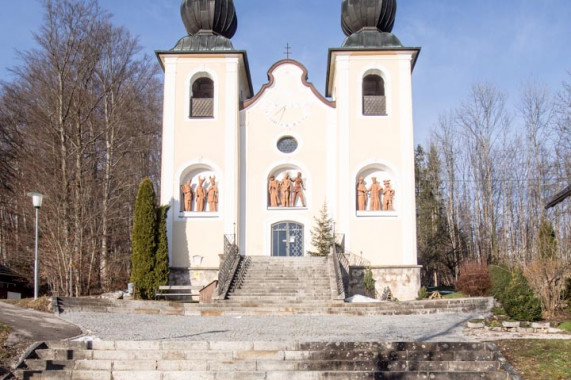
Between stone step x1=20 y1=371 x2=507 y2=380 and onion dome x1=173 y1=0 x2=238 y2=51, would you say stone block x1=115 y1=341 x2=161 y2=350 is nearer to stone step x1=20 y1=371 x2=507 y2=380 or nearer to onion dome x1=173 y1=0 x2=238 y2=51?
stone step x1=20 y1=371 x2=507 y2=380

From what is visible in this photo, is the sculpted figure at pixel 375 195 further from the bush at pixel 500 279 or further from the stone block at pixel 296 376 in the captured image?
the stone block at pixel 296 376

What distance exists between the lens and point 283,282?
67.4 feet

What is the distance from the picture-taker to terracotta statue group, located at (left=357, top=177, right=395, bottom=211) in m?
24.2

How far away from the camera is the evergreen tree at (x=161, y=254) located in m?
21.9

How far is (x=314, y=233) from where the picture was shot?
24344 mm

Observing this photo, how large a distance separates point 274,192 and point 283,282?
5.36 meters

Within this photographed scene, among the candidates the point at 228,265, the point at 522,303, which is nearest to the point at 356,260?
the point at 228,265

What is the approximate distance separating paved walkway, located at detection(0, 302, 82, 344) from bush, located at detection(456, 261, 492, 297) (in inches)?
521

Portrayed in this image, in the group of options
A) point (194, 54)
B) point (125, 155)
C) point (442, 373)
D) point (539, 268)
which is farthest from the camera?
point (125, 155)

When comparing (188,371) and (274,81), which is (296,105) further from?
(188,371)

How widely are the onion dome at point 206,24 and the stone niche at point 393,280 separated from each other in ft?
34.7

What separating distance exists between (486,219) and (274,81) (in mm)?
16114

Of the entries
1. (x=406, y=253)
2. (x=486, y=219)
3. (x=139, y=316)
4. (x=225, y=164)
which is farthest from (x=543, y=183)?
(x=139, y=316)

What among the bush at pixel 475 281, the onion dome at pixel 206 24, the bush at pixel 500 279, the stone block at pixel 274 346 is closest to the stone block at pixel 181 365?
the stone block at pixel 274 346
